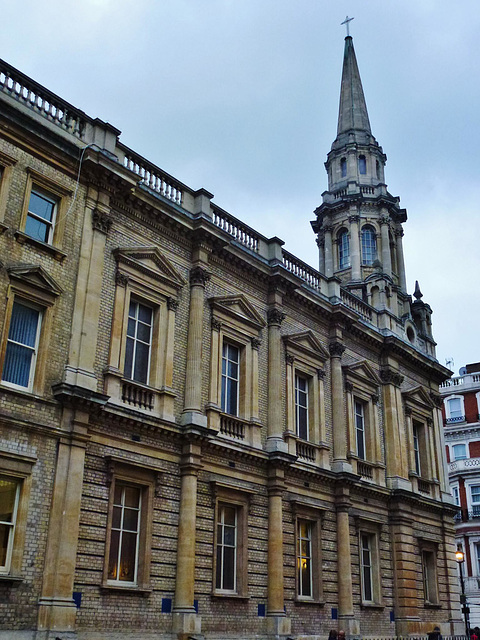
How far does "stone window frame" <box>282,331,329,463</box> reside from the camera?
2562 cm

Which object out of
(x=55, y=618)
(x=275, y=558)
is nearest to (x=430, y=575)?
(x=275, y=558)

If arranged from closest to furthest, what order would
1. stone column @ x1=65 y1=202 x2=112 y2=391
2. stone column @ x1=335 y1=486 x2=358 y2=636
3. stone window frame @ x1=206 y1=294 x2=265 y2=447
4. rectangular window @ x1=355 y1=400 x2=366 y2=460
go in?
stone column @ x1=65 y1=202 x2=112 y2=391, stone window frame @ x1=206 y1=294 x2=265 y2=447, stone column @ x1=335 y1=486 x2=358 y2=636, rectangular window @ x1=355 y1=400 x2=366 y2=460

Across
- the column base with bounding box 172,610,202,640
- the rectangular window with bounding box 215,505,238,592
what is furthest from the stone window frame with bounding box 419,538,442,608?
the column base with bounding box 172,610,202,640

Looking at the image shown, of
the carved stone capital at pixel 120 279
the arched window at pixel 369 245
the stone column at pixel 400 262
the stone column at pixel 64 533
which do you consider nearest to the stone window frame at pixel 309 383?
the carved stone capital at pixel 120 279

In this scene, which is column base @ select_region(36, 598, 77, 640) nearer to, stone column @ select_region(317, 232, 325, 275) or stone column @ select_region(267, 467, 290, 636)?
stone column @ select_region(267, 467, 290, 636)

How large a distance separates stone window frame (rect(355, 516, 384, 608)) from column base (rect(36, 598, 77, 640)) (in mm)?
13376

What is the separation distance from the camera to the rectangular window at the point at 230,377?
2388cm

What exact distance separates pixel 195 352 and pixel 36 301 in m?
5.72

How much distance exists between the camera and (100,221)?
2055cm

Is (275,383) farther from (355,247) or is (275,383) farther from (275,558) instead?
(355,247)

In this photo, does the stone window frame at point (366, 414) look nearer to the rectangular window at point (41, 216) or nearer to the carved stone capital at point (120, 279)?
the carved stone capital at point (120, 279)

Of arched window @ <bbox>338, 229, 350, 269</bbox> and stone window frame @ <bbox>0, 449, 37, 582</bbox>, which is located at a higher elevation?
arched window @ <bbox>338, 229, 350, 269</bbox>

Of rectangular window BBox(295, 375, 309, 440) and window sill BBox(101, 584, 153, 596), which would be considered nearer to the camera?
window sill BBox(101, 584, 153, 596)

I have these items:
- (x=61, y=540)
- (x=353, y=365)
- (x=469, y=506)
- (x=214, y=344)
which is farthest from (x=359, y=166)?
(x=61, y=540)
